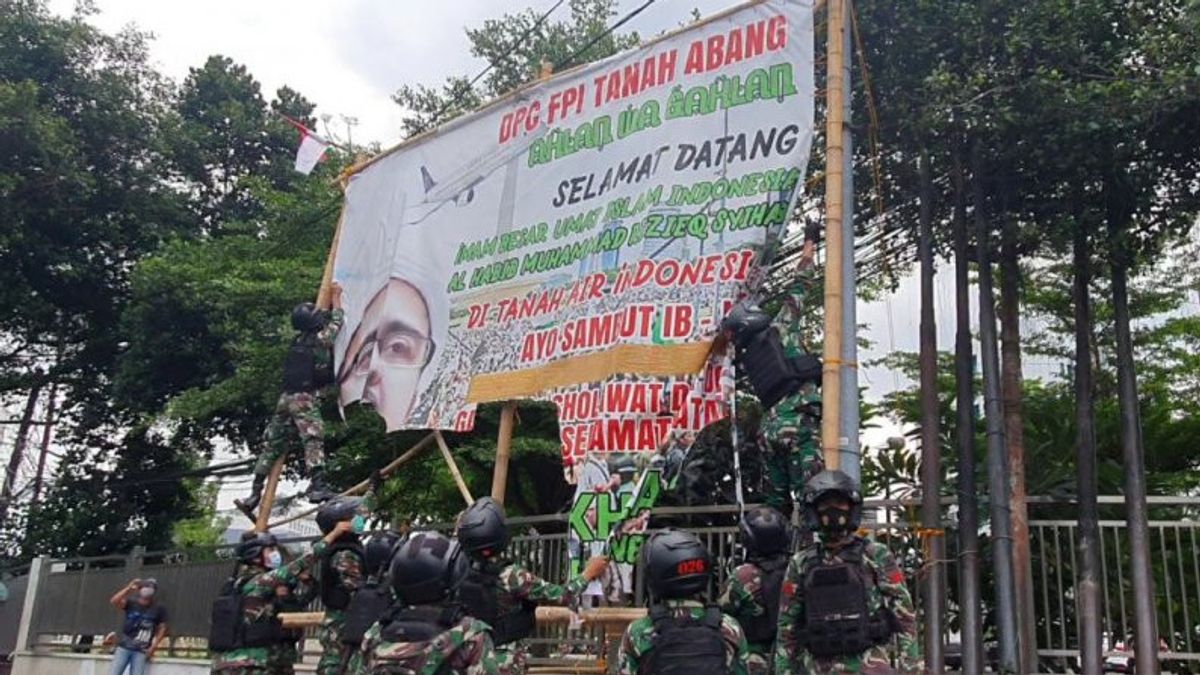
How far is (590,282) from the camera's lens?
6.85 meters

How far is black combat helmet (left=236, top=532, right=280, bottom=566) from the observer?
6.55 meters

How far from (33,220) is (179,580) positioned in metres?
10.1

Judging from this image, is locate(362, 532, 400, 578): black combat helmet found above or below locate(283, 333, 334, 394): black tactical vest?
below

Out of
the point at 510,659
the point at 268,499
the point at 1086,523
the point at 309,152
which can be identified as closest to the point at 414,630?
the point at 510,659

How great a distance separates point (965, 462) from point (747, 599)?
263 cm

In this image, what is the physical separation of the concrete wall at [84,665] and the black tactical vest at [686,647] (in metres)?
5.94

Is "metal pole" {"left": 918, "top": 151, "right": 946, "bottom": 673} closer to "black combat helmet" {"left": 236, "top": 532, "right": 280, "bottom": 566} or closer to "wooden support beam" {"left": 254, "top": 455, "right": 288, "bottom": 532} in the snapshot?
"black combat helmet" {"left": 236, "top": 532, "right": 280, "bottom": 566}

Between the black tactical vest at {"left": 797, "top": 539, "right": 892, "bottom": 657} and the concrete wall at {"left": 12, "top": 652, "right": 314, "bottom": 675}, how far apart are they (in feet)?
20.0

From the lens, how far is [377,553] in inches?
227

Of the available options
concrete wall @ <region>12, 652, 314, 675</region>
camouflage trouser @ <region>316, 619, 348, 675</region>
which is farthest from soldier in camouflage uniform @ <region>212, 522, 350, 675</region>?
concrete wall @ <region>12, 652, 314, 675</region>

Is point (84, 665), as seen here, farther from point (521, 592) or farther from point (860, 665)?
point (860, 665)

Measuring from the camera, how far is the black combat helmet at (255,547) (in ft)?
21.5

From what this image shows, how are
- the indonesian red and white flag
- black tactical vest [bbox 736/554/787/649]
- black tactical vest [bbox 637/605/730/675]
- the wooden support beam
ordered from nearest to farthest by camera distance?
1. black tactical vest [bbox 637/605/730/675]
2. black tactical vest [bbox 736/554/787/649]
3. the wooden support beam
4. the indonesian red and white flag

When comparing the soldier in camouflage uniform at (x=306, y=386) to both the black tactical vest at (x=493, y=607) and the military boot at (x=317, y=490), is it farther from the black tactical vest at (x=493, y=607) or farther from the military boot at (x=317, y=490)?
the black tactical vest at (x=493, y=607)
